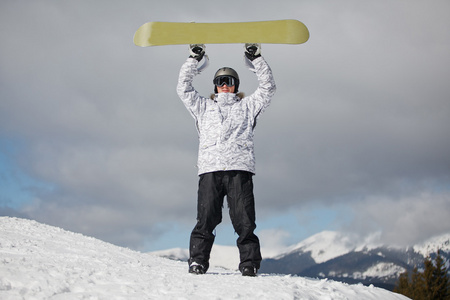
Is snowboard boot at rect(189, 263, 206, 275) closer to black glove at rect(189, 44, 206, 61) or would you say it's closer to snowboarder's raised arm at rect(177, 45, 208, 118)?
snowboarder's raised arm at rect(177, 45, 208, 118)

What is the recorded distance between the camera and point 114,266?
5.29 meters

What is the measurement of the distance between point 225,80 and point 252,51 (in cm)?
57

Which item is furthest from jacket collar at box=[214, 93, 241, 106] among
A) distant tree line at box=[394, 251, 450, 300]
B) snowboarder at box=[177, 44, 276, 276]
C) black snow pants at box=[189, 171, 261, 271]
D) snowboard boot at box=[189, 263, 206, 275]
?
distant tree line at box=[394, 251, 450, 300]

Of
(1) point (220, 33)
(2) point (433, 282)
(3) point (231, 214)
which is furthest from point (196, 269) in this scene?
(2) point (433, 282)

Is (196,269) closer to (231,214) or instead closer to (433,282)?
(231,214)

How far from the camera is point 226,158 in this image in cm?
564

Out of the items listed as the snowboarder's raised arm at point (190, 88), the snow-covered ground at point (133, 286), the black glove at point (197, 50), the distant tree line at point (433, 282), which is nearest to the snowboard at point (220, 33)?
the black glove at point (197, 50)

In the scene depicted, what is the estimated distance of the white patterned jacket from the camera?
18.7 ft

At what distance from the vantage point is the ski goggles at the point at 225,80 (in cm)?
630

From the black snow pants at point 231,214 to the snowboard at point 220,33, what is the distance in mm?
1930

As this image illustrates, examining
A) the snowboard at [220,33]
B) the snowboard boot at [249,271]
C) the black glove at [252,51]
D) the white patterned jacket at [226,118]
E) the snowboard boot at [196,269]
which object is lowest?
the snowboard boot at [249,271]

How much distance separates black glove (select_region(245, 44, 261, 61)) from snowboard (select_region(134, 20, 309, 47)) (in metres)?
0.11

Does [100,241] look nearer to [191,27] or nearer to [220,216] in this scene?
[220,216]

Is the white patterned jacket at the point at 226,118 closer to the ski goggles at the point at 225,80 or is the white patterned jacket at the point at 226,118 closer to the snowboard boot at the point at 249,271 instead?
the ski goggles at the point at 225,80
